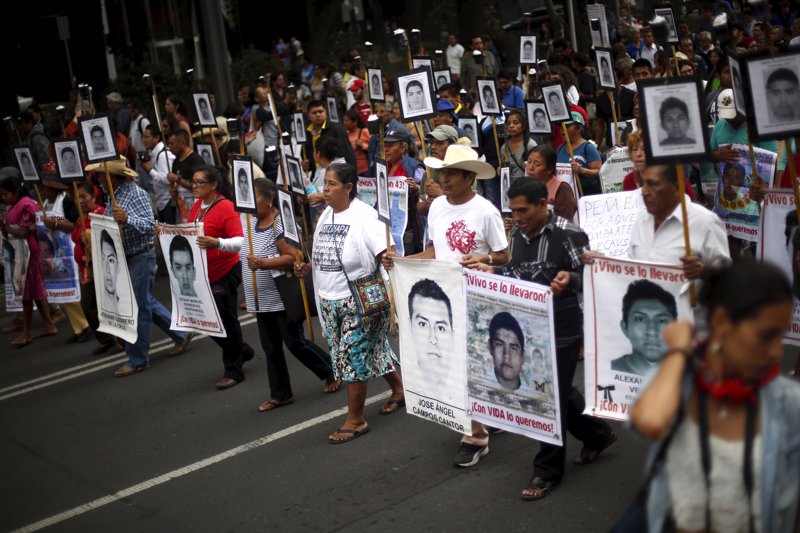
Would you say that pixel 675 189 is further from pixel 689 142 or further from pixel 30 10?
Answer: pixel 30 10

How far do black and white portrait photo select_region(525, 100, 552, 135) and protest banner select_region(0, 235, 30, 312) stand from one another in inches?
220

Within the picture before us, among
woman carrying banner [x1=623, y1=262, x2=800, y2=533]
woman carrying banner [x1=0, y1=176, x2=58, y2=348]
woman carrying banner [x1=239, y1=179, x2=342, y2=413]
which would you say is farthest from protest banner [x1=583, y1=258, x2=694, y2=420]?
woman carrying banner [x1=0, y1=176, x2=58, y2=348]

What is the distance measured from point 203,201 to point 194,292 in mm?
761

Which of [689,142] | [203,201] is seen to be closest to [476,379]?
[689,142]

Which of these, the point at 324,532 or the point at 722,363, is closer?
the point at 722,363

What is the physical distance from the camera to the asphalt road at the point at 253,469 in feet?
19.6

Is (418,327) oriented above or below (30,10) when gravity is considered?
below

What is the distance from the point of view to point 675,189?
5672 millimetres

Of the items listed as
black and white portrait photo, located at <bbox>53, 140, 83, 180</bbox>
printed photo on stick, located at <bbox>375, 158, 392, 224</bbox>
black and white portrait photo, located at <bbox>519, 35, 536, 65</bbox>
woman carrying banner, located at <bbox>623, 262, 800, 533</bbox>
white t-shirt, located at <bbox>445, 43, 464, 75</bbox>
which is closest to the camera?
woman carrying banner, located at <bbox>623, 262, 800, 533</bbox>

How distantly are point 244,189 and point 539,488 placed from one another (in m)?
3.40

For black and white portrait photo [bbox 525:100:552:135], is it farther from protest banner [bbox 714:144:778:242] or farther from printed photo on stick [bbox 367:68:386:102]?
printed photo on stick [bbox 367:68:386:102]

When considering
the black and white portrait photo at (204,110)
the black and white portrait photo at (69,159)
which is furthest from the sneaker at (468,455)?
the black and white portrait photo at (204,110)

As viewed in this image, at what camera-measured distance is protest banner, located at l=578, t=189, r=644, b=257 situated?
26.6 ft

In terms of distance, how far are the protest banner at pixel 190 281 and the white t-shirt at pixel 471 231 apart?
2.77m
